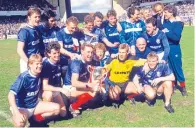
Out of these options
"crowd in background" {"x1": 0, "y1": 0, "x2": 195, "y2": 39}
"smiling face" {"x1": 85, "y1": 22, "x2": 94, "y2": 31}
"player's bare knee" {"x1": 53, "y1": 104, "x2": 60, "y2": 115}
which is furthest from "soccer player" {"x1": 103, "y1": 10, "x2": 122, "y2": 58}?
"crowd in background" {"x1": 0, "y1": 0, "x2": 195, "y2": 39}

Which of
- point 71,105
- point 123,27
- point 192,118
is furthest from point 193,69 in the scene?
point 71,105

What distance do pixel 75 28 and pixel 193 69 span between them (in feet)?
16.3

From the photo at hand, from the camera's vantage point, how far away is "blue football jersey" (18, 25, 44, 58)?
5.82m

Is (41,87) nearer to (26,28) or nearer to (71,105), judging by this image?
(71,105)

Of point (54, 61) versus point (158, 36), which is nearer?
point (54, 61)

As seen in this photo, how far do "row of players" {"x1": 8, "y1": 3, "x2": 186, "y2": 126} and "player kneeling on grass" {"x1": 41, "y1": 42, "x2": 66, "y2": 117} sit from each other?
26 centimetres

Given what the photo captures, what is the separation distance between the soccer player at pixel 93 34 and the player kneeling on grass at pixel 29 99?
2203 millimetres

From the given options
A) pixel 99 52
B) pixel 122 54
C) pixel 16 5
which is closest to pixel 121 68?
pixel 122 54

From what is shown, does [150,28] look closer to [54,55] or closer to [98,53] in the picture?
[98,53]

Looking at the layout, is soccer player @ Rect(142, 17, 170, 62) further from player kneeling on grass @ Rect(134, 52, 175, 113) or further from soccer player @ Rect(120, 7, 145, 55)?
soccer player @ Rect(120, 7, 145, 55)

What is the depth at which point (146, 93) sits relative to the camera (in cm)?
604

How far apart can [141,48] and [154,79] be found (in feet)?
2.40

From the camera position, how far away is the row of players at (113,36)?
237 inches

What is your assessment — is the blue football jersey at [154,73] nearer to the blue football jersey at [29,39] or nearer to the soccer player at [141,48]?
the soccer player at [141,48]
